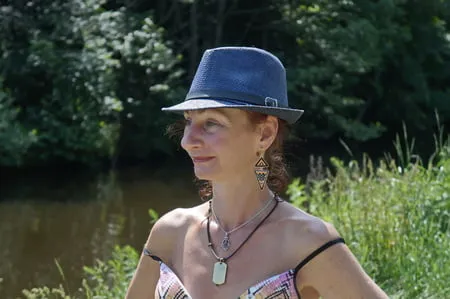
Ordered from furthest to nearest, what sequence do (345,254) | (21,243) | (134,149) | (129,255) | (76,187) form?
(134,149) < (76,187) < (21,243) < (129,255) < (345,254)

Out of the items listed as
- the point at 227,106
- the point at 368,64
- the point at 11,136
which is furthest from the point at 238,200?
the point at 368,64

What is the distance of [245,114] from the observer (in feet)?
6.13

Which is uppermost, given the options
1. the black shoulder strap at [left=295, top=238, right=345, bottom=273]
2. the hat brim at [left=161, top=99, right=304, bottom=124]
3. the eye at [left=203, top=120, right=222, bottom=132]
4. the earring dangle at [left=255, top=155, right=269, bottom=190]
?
the hat brim at [left=161, top=99, right=304, bottom=124]

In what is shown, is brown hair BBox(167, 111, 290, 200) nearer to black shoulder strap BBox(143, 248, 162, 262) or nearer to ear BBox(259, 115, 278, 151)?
ear BBox(259, 115, 278, 151)

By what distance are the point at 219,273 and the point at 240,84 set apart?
44 cm

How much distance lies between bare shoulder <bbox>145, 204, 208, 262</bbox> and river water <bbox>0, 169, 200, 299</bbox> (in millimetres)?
4766

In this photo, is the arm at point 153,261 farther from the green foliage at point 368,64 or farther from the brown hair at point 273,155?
the green foliage at point 368,64

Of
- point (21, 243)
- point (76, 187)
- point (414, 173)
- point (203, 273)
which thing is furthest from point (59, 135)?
point (203, 273)

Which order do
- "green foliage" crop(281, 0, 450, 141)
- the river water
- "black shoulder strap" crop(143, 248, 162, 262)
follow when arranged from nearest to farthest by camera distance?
"black shoulder strap" crop(143, 248, 162, 262) → the river water → "green foliage" crop(281, 0, 450, 141)

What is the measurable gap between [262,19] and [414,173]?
9687 mm

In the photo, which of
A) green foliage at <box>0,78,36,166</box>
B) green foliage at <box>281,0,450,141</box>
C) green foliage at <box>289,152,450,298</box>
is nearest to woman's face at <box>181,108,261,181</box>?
green foliage at <box>289,152,450,298</box>

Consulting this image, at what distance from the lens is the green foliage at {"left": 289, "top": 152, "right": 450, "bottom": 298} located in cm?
403

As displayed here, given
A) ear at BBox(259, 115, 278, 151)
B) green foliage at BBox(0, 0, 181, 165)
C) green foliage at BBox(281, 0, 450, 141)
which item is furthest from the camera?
green foliage at BBox(281, 0, 450, 141)

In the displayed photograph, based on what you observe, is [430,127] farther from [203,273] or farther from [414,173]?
[203,273]
